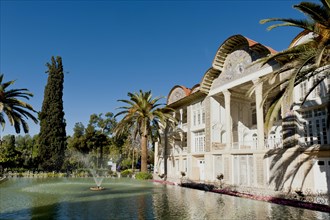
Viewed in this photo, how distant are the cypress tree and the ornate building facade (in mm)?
13677

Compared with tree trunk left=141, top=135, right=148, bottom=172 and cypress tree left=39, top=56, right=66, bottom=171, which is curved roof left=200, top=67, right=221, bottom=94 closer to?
tree trunk left=141, top=135, right=148, bottom=172

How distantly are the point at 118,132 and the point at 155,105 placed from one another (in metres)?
5.25

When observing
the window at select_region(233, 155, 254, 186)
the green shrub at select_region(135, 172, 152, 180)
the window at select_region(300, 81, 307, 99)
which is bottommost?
the green shrub at select_region(135, 172, 152, 180)

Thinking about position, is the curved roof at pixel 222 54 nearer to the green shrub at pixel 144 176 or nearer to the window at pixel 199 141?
the window at pixel 199 141

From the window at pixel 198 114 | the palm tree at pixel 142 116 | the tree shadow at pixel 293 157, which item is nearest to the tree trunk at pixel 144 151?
the palm tree at pixel 142 116

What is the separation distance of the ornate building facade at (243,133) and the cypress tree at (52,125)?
1368 cm

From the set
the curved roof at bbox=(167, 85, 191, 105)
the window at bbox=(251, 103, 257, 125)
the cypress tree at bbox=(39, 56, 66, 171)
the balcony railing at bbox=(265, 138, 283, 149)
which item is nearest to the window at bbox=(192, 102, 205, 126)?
the curved roof at bbox=(167, 85, 191, 105)

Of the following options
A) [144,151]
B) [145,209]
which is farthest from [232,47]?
[145,209]

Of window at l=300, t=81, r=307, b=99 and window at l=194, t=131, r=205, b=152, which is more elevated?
window at l=300, t=81, r=307, b=99

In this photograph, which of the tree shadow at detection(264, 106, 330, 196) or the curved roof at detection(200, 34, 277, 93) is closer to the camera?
the tree shadow at detection(264, 106, 330, 196)

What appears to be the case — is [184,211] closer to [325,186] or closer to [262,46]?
[325,186]

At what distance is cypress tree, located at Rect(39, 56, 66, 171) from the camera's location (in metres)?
36.7

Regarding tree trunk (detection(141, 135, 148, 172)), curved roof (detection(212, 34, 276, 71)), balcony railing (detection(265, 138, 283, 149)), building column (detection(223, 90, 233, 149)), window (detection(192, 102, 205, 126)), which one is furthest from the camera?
tree trunk (detection(141, 135, 148, 172))

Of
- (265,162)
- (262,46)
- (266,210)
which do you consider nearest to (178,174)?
(265,162)
